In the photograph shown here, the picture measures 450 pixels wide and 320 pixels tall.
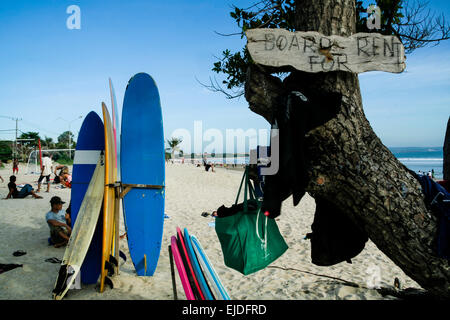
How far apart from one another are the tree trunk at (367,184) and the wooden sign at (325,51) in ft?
0.31

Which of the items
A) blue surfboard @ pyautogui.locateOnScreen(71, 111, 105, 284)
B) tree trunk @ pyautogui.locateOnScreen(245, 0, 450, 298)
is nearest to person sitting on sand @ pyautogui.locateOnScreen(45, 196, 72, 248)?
blue surfboard @ pyautogui.locateOnScreen(71, 111, 105, 284)

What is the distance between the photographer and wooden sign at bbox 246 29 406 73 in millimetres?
1821

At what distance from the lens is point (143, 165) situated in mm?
4078

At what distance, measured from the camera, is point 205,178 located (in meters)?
18.3

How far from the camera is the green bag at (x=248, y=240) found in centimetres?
197

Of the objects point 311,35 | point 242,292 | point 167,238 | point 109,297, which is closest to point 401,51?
point 311,35

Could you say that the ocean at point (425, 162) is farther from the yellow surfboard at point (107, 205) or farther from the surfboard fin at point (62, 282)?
the surfboard fin at point (62, 282)

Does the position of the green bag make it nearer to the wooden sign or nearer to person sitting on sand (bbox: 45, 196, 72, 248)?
the wooden sign

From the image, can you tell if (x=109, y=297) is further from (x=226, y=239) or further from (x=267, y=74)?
(x=267, y=74)

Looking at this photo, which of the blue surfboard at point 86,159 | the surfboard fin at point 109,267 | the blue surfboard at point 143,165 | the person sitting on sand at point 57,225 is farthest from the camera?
the person sitting on sand at point 57,225

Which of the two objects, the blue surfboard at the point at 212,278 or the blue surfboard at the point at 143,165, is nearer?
the blue surfboard at the point at 212,278

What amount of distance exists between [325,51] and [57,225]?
5.39m

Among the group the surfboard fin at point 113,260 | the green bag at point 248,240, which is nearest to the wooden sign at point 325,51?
the green bag at point 248,240

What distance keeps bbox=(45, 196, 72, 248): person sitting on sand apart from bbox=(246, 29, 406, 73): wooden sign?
16.6 feet
